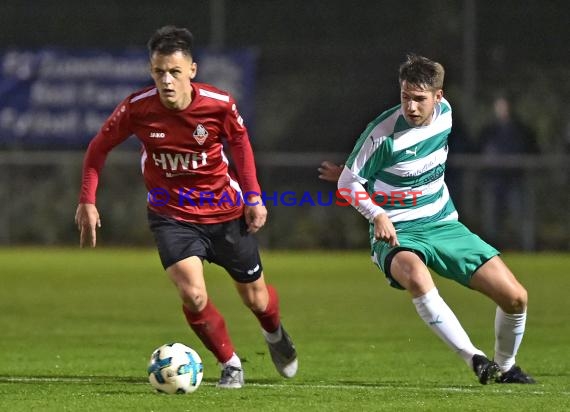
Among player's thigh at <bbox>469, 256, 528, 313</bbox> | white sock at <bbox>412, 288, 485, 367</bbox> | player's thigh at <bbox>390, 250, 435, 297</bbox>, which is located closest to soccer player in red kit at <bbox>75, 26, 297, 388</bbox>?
player's thigh at <bbox>390, 250, 435, 297</bbox>

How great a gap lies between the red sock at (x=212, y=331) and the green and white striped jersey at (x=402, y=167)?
1.05 metres

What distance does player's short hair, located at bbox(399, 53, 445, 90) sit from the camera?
7.88 metres

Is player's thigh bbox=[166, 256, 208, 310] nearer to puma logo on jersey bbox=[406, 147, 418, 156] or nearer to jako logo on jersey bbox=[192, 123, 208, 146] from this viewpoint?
jako logo on jersey bbox=[192, 123, 208, 146]

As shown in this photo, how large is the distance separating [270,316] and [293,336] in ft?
9.10

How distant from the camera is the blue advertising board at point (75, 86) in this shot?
2073 cm

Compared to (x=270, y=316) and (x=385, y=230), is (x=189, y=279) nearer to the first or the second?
(x=270, y=316)

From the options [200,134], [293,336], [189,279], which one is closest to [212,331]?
[189,279]

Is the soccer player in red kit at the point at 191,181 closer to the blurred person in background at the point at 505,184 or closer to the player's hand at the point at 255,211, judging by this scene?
the player's hand at the point at 255,211

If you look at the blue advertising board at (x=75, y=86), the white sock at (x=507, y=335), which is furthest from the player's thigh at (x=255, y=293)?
the blue advertising board at (x=75, y=86)

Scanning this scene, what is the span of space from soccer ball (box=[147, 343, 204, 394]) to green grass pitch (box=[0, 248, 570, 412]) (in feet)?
0.25

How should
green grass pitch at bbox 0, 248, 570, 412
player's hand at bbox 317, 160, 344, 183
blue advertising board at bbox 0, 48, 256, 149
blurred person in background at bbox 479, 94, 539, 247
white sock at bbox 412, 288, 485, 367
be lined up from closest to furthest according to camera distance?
green grass pitch at bbox 0, 248, 570, 412
white sock at bbox 412, 288, 485, 367
player's hand at bbox 317, 160, 344, 183
blurred person in background at bbox 479, 94, 539, 247
blue advertising board at bbox 0, 48, 256, 149

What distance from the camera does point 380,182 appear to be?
8.23m

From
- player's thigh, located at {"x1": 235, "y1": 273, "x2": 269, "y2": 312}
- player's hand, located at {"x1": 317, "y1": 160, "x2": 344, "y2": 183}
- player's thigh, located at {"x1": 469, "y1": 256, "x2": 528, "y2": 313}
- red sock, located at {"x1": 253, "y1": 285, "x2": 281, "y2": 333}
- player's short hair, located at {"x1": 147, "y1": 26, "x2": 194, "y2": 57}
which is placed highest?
player's short hair, located at {"x1": 147, "y1": 26, "x2": 194, "y2": 57}

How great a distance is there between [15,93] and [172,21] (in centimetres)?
270
